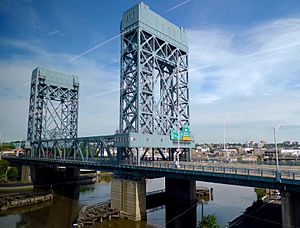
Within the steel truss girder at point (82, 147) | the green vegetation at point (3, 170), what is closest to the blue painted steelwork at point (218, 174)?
the steel truss girder at point (82, 147)

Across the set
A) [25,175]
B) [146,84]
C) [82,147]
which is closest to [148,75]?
[146,84]

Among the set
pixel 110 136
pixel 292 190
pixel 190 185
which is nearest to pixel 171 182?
pixel 190 185

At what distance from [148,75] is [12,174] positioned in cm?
5633

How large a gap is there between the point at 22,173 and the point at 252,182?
236 ft

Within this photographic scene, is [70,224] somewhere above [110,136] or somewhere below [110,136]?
below

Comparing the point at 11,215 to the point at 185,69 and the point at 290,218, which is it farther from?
the point at 185,69

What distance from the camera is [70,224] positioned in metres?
38.2

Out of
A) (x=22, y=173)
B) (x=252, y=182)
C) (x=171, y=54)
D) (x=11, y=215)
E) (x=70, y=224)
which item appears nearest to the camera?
(x=252, y=182)

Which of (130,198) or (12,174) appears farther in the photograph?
(12,174)

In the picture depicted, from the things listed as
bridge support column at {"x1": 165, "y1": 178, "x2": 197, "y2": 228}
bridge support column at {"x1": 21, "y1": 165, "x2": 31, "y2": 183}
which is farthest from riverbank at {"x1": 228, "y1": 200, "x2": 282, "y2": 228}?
bridge support column at {"x1": 21, "y1": 165, "x2": 31, "y2": 183}

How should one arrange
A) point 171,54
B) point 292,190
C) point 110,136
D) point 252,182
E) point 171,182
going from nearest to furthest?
point 292,190, point 252,182, point 110,136, point 171,182, point 171,54

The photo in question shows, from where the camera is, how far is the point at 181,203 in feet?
167

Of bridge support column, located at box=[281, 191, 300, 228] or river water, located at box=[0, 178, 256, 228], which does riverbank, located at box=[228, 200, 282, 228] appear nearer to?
river water, located at box=[0, 178, 256, 228]

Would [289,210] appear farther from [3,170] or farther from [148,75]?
[3,170]
